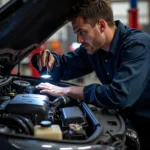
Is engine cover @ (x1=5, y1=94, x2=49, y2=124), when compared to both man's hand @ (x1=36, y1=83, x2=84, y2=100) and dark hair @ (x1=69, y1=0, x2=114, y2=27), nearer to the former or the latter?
man's hand @ (x1=36, y1=83, x2=84, y2=100)

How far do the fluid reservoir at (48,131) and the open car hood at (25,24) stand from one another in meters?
0.53

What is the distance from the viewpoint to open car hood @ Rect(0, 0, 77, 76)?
52.9 inches

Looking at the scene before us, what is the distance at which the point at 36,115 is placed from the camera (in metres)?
1.32

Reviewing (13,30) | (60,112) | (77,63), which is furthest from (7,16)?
(77,63)

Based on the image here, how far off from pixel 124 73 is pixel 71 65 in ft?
2.19

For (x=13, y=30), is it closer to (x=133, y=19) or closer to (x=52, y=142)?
(x=52, y=142)

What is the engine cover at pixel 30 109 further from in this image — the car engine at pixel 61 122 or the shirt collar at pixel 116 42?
the shirt collar at pixel 116 42

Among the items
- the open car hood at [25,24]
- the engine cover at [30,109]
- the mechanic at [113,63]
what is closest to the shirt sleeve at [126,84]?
the mechanic at [113,63]

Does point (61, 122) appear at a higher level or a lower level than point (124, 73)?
lower

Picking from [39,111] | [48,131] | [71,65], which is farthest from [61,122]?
[71,65]

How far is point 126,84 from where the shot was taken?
1.39 m

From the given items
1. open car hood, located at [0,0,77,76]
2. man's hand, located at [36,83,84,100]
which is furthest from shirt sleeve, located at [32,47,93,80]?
man's hand, located at [36,83,84,100]

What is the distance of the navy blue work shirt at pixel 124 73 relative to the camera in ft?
4.55

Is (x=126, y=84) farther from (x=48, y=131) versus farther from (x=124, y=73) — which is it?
(x=48, y=131)
